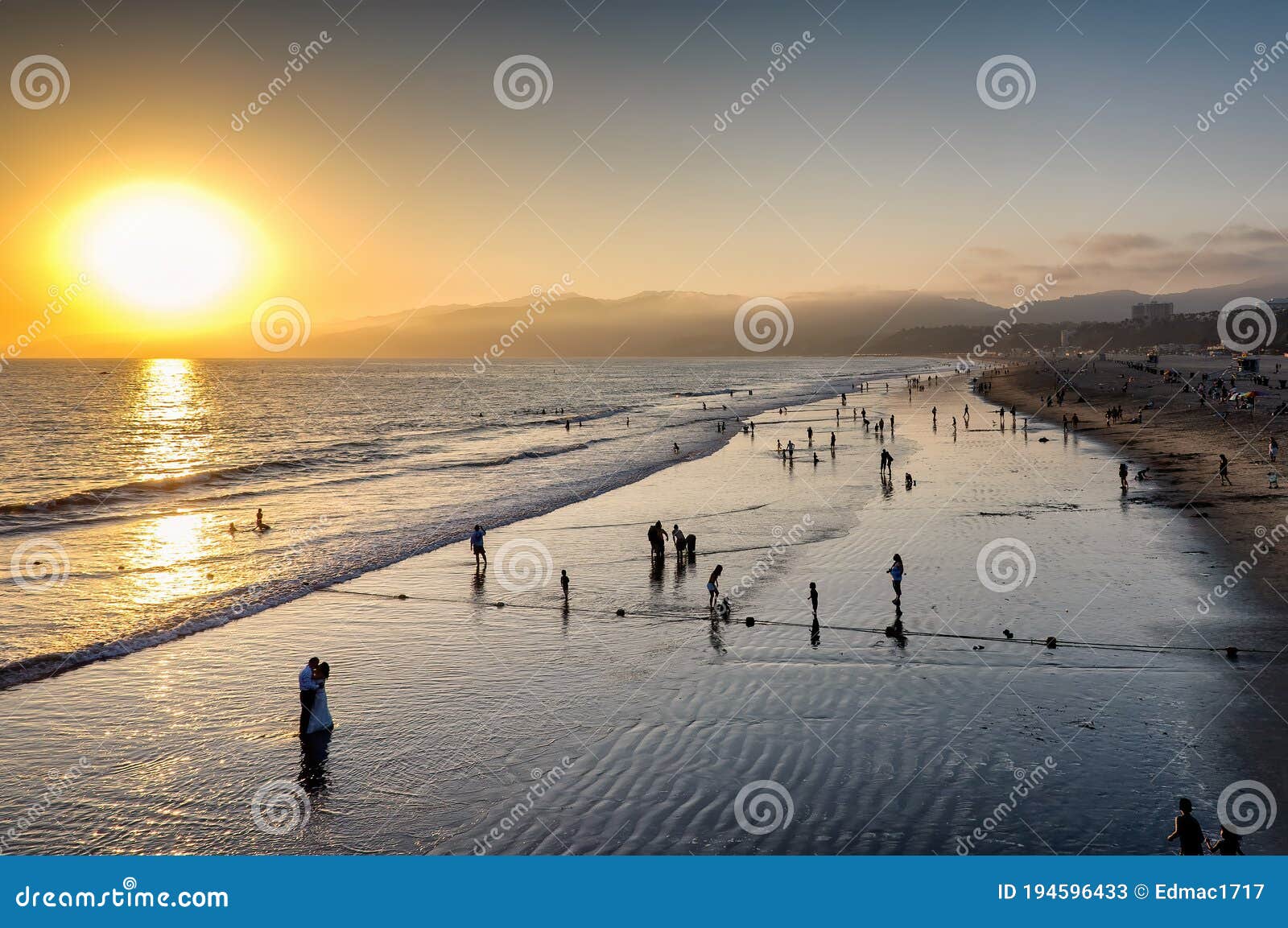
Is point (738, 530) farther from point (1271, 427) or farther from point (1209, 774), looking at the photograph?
point (1271, 427)

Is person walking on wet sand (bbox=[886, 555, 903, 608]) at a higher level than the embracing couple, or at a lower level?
higher

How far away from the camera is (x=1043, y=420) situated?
267 ft

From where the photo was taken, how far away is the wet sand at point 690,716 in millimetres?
12383

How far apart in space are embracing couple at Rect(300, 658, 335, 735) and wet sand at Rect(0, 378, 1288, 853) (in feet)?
1.62

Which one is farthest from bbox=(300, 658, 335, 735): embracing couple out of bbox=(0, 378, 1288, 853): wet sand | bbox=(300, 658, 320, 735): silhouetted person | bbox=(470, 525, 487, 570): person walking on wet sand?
bbox=(470, 525, 487, 570): person walking on wet sand

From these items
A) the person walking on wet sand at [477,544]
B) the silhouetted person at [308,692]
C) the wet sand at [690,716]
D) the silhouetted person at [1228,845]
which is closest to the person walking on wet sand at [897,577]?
the wet sand at [690,716]

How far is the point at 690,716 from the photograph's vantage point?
16219mm

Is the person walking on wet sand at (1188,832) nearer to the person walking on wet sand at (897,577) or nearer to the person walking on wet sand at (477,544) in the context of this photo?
the person walking on wet sand at (897,577)

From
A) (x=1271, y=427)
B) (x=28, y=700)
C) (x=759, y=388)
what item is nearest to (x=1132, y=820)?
(x=28, y=700)

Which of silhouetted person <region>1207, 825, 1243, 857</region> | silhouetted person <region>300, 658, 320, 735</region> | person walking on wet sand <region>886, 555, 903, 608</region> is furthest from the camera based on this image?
person walking on wet sand <region>886, 555, 903, 608</region>

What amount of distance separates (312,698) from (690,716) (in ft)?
25.2

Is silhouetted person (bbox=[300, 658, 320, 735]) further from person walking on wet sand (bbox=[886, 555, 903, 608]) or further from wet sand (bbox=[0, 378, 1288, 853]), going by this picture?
person walking on wet sand (bbox=[886, 555, 903, 608])

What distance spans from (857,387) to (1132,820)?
159 meters

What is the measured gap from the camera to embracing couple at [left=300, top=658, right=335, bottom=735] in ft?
52.2
